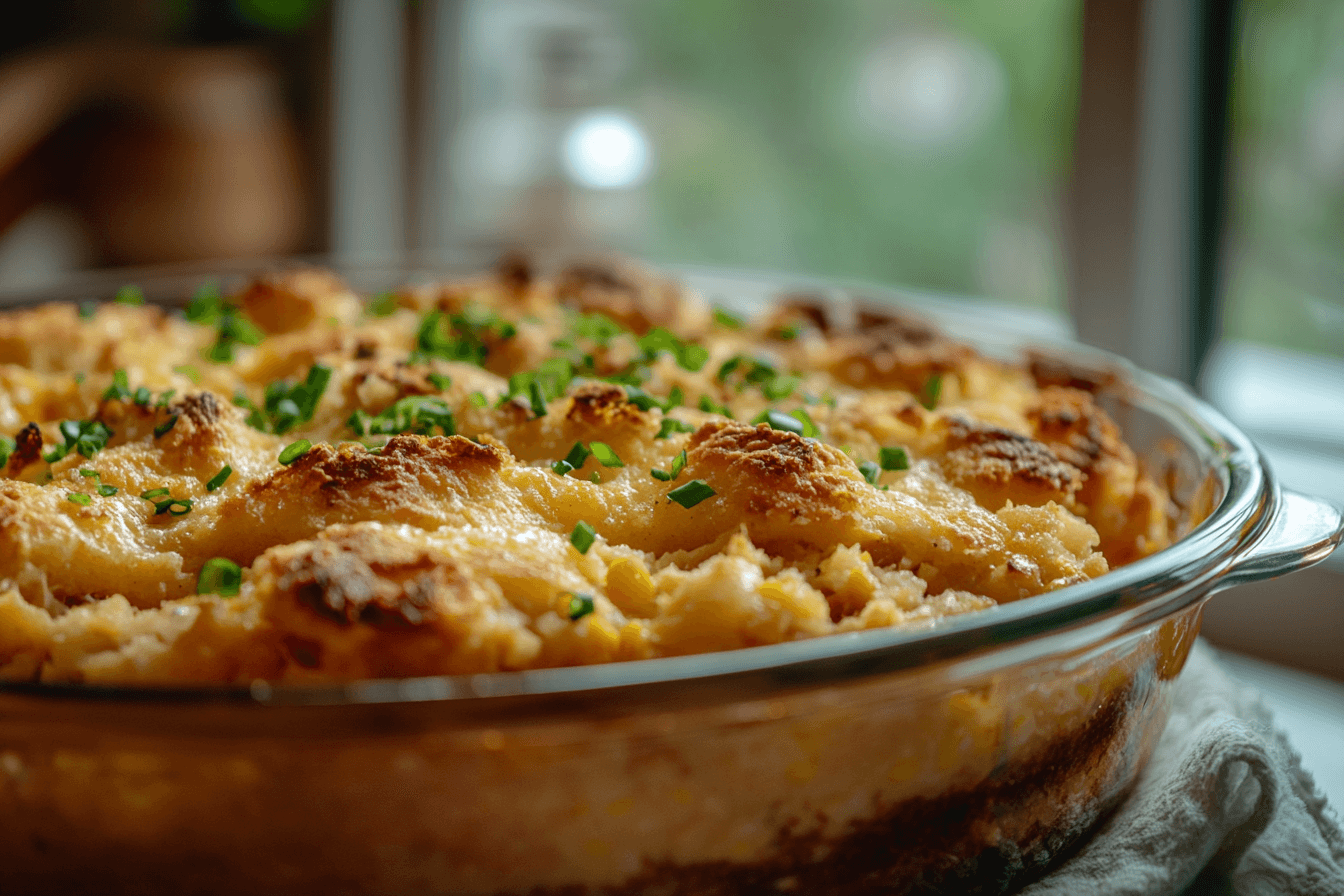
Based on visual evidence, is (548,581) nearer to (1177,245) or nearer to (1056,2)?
(1177,245)

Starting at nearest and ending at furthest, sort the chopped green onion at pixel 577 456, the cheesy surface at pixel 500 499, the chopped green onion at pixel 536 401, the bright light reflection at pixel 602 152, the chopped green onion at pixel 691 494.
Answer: the cheesy surface at pixel 500 499, the chopped green onion at pixel 691 494, the chopped green onion at pixel 577 456, the chopped green onion at pixel 536 401, the bright light reflection at pixel 602 152

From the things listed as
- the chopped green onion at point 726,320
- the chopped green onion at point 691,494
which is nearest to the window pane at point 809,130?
the chopped green onion at point 726,320

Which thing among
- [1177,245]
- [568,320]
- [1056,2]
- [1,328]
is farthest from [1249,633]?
[1,328]

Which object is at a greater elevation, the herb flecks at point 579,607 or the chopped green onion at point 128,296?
the chopped green onion at point 128,296

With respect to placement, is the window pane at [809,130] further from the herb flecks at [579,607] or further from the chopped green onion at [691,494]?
the herb flecks at [579,607]

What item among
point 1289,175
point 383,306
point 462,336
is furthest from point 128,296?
point 1289,175

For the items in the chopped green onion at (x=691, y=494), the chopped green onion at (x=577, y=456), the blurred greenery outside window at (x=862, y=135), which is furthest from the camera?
the blurred greenery outside window at (x=862, y=135)

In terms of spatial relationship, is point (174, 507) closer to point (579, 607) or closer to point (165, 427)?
point (165, 427)
